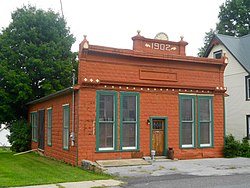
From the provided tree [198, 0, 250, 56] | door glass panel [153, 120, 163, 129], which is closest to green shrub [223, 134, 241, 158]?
door glass panel [153, 120, 163, 129]

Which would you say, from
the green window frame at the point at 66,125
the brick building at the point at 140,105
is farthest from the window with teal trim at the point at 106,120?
the green window frame at the point at 66,125

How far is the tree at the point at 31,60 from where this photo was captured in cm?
2894

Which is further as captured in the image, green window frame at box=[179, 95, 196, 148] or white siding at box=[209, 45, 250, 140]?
white siding at box=[209, 45, 250, 140]

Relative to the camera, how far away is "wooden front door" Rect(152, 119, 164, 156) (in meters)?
19.3

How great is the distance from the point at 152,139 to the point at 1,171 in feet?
25.5

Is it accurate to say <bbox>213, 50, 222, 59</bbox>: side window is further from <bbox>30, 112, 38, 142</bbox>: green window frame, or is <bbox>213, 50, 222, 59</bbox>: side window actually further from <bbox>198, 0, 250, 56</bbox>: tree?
<bbox>30, 112, 38, 142</bbox>: green window frame

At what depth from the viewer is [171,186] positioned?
467 inches

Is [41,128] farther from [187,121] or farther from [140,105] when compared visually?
[187,121]

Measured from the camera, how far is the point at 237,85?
27203 mm

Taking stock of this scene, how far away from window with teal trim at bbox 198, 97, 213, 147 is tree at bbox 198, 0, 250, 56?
24.0 meters

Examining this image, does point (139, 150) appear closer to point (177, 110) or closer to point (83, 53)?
point (177, 110)

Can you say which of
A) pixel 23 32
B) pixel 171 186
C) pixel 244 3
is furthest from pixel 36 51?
pixel 244 3

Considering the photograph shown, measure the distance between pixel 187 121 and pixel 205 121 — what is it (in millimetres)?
1263

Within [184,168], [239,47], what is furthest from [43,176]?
[239,47]
